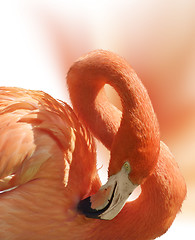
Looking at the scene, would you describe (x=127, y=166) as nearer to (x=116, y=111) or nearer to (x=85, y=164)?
(x=85, y=164)

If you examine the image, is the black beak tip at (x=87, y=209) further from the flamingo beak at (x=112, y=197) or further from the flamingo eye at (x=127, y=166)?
the flamingo eye at (x=127, y=166)

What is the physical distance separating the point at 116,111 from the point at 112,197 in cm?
39

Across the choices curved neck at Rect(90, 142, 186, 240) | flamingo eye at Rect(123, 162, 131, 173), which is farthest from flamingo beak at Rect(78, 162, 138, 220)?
curved neck at Rect(90, 142, 186, 240)

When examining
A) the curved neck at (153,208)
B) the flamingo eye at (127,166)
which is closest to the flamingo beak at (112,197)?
the flamingo eye at (127,166)

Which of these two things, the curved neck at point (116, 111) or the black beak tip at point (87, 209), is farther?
the black beak tip at point (87, 209)

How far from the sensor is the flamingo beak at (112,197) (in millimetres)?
1118

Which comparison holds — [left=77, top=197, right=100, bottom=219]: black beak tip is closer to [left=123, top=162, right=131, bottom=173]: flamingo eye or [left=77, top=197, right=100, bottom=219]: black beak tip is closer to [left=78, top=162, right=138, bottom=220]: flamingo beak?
[left=78, top=162, right=138, bottom=220]: flamingo beak

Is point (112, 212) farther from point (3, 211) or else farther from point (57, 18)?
point (57, 18)

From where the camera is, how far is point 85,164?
1316mm

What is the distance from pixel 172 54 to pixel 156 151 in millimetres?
1236

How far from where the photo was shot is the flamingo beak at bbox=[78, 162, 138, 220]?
3.67 feet

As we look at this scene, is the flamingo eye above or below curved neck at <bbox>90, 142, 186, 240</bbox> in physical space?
above

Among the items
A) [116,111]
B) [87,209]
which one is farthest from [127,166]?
[116,111]

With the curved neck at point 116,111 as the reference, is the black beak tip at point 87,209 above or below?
below
